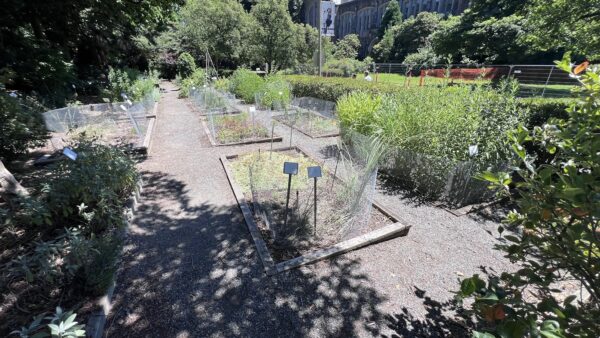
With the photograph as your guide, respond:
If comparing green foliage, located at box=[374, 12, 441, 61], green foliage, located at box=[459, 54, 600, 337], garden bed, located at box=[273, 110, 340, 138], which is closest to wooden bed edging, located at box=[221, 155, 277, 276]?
green foliage, located at box=[459, 54, 600, 337]

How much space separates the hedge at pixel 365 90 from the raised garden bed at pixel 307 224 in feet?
6.99

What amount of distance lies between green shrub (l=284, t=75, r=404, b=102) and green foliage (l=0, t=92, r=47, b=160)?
25.1 ft

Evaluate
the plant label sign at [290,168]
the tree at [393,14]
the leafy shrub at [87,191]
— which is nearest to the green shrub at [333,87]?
the plant label sign at [290,168]

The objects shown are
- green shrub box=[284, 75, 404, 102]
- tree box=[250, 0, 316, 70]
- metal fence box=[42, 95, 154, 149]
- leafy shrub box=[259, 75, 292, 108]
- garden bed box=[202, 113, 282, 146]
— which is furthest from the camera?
tree box=[250, 0, 316, 70]

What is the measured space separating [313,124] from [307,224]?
5348 mm

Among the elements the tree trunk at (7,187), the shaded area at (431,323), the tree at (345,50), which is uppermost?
the tree at (345,50)

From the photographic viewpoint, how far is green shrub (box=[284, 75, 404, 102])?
7831mm

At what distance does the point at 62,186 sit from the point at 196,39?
2526cm

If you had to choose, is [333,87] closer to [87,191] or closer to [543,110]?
[543,110]

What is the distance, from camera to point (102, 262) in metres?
2.36

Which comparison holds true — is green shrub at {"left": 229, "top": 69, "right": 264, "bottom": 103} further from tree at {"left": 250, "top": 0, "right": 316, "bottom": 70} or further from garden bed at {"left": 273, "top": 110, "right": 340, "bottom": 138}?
tree at {"left": 250, "top": 0, "right": 316, "bottom": 70}

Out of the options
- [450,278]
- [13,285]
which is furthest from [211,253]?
[450,278]

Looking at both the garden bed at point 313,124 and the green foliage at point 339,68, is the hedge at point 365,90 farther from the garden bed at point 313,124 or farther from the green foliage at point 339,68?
the green foliage at point 339,68

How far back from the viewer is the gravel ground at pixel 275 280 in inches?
86.2
